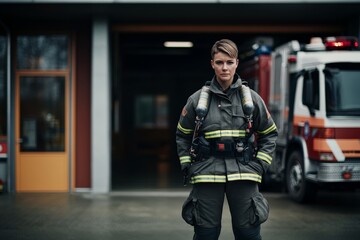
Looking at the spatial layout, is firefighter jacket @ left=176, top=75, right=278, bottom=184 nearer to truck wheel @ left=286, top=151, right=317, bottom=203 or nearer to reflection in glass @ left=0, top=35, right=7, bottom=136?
truck wheel @ left=286, top=151, right=317, bottom=203

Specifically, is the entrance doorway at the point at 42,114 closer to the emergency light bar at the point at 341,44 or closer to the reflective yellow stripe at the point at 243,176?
the emergency light bar at the point at 341,44

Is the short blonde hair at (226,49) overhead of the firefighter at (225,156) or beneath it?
overhead

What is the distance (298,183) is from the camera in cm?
1022

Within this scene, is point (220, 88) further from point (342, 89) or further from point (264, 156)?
point (342, 89)

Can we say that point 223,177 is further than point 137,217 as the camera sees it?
No

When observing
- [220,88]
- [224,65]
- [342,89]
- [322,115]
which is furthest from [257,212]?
[342,89]

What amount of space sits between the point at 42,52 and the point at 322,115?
6.02 m

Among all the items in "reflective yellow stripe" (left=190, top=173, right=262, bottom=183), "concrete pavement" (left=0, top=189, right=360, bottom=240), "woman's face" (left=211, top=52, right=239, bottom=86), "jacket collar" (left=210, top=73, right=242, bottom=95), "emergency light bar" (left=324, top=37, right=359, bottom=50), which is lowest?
"concrete pavement" (left=0, top=189, right=360, bottom=240)

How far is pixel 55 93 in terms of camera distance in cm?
1198

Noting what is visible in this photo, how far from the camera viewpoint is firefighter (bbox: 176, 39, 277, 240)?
15.4ft

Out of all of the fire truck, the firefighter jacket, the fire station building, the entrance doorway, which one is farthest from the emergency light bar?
the entrance doorway

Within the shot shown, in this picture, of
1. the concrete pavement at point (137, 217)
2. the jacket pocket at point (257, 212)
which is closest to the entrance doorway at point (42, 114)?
the concrete pavement at point (137, 217)

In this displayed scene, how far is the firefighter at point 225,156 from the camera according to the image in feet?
15.4

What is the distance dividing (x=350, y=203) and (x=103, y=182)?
4.85 meters
